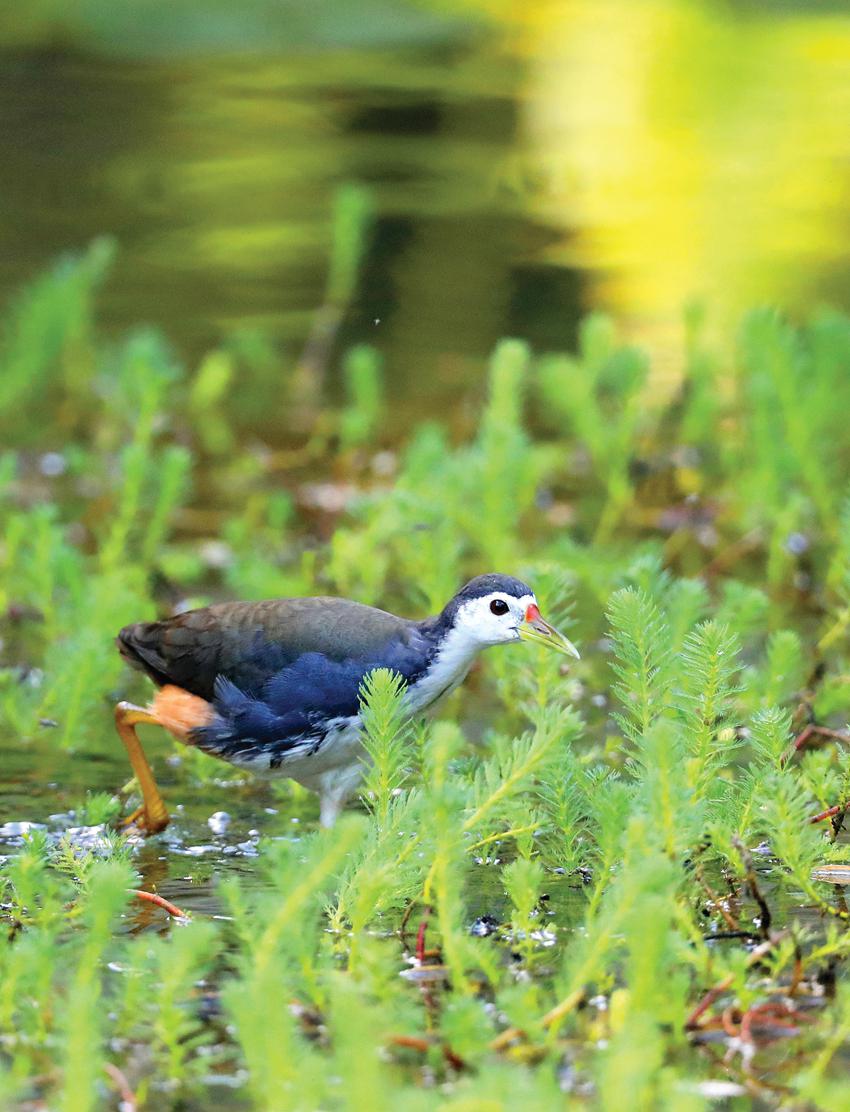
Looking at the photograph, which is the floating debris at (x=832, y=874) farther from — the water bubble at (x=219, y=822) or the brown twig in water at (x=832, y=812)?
the water bubble at (x=219, y=822)

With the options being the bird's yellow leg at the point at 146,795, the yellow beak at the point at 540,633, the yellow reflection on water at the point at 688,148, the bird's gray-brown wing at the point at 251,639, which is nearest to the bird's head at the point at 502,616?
the yellow beak at the point at 540,633

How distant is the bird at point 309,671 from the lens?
504cm

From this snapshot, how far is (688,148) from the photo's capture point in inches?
543

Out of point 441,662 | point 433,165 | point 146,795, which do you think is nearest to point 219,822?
point 146,795

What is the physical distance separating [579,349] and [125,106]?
6103 mm

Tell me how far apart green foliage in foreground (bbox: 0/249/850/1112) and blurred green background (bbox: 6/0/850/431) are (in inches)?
85.6

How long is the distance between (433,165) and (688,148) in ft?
6.58

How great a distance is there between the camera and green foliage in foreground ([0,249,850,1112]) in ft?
11.6

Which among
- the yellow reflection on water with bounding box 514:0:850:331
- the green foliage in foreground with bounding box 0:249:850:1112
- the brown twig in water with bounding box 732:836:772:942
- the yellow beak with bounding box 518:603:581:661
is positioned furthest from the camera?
the yellow reflection on water with bounding box 514:0:850:331

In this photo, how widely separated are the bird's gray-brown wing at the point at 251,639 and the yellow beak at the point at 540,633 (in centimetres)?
37

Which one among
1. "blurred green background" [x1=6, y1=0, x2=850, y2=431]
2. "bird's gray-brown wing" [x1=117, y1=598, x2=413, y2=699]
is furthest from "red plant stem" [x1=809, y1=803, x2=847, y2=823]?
"blurred green background" [x1=6, y1=0, x2=850, y2=431]

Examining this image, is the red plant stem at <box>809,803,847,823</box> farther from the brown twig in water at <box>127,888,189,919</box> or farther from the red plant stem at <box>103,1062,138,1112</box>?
the red plant stem at <box>103,1062,138,1112</box>

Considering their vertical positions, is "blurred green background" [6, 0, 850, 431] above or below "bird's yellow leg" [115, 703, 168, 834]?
above

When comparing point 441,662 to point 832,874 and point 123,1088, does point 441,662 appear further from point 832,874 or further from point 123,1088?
point 123,1088
